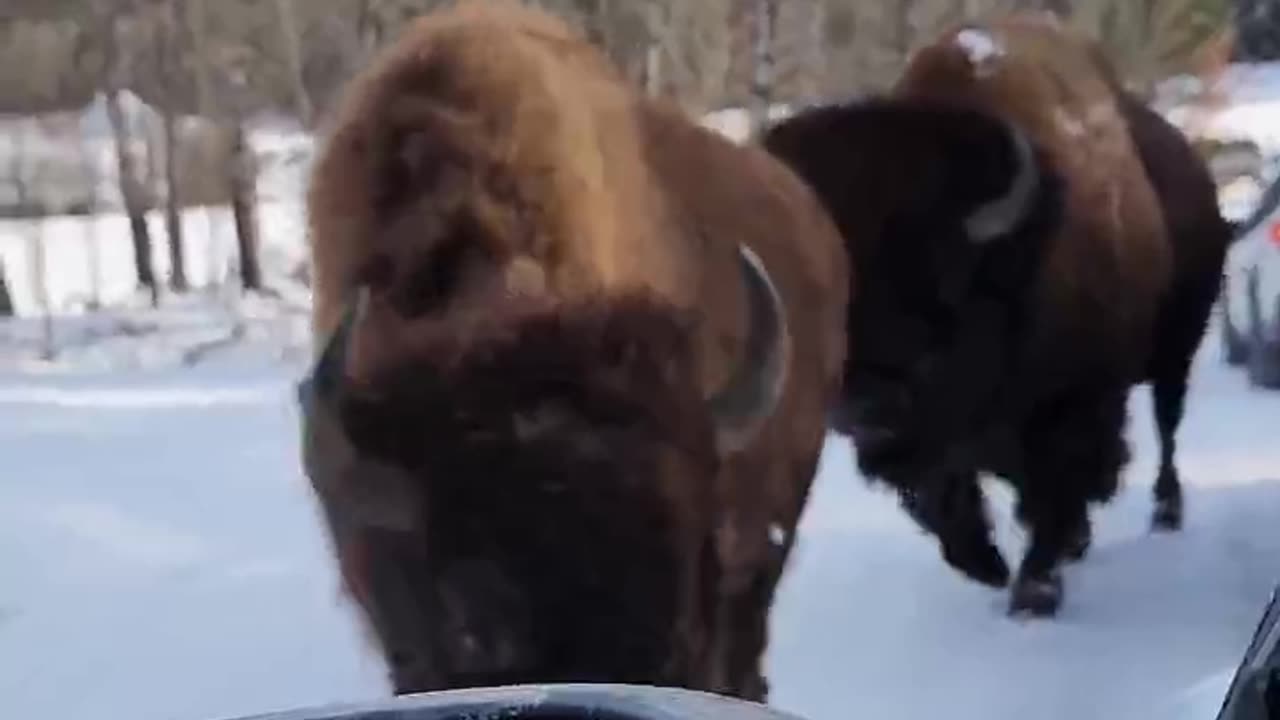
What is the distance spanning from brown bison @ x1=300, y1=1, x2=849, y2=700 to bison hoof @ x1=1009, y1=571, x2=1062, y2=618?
198 centimetres

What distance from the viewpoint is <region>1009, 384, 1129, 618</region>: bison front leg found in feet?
16.9

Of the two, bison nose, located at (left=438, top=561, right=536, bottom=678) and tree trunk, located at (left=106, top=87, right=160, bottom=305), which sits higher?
bison nose, located at (left=438, top=561, right=536, bottom=678)

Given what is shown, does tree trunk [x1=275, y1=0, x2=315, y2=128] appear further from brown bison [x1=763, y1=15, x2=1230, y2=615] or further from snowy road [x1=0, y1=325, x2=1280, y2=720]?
brown bison [x1=763, y1=15, x2=1230, y2=615]

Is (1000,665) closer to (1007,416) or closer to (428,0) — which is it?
(1007,416)

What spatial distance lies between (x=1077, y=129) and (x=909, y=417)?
111 centimetres

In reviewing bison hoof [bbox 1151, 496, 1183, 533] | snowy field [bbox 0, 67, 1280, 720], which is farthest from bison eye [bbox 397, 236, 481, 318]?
bison hoof [bbox 1151, 496, 1183, 533]

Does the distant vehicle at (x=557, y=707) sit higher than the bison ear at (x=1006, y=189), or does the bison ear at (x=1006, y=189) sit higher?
the distant vehicle at (x=557, y=707)

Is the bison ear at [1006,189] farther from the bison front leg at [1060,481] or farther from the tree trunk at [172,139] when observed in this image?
the tree trunk at [172,139]

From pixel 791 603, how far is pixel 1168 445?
1813 mm

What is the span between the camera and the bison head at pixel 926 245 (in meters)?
4.83

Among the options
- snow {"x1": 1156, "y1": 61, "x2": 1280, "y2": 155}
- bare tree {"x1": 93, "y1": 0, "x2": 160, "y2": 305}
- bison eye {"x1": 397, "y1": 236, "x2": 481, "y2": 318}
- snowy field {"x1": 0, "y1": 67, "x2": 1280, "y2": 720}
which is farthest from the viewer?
snow {"x1": 1156, "y1": 61, "x2": 1280, "y2": 155}

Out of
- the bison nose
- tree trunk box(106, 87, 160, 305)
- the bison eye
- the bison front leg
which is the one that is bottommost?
tree trunk box(106, 87, 160, 305)

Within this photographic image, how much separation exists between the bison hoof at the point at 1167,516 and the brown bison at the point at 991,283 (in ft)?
2.16

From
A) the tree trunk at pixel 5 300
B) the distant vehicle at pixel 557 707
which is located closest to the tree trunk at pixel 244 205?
the tree trunk at pixel 5 300
